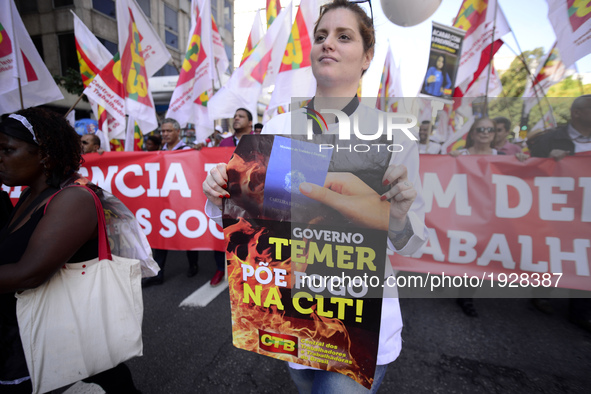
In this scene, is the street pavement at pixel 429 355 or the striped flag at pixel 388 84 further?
the striped flag at pixel 388 84

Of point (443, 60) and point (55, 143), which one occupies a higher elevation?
point (443, 60)

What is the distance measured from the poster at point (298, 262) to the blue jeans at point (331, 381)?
Answer: 0.05 metres

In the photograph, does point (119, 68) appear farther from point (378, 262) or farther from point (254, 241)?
point (378, 262)

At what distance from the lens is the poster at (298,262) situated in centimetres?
96

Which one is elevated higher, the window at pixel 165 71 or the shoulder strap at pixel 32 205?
the window at pixel 165 71

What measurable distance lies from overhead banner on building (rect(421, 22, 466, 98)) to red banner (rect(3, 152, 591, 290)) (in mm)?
2034

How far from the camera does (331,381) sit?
1074 mm

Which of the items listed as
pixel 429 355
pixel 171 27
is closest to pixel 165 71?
pixel 171 27

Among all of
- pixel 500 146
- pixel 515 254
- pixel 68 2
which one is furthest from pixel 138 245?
pixel 68 2

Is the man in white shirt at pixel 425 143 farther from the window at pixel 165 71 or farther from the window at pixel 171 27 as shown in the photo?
the window at pixel 171 27

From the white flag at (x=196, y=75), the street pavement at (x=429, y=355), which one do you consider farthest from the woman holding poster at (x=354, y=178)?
the white flag at (x=196, y=75)

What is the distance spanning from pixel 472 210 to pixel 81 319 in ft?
10.1

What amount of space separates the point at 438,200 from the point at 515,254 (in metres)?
0.79

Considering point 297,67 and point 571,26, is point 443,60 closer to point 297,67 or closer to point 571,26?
point 571,26
